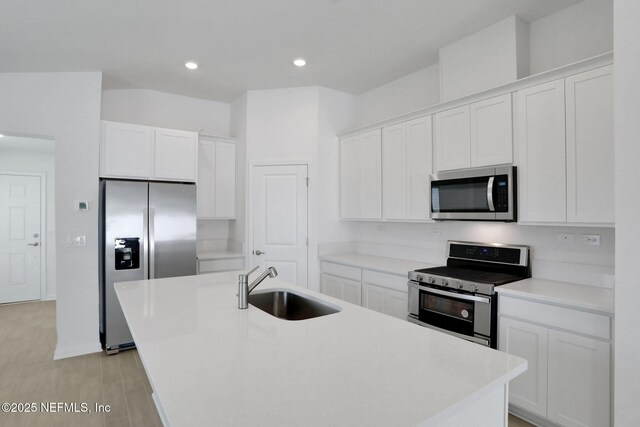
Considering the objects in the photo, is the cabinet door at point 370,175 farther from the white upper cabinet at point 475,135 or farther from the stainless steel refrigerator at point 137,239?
the stainless steel refrigerator at point 137,239

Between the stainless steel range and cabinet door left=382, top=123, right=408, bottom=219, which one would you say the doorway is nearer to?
cabinet door left=382, top=123, right=408, bottom=219

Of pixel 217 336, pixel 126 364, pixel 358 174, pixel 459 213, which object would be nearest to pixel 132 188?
pixel 126 364

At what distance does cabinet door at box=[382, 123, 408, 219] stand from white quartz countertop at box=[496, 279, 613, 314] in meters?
1.25

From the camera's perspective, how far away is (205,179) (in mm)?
4320

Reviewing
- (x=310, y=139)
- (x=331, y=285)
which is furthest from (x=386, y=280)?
(x=310, y=139)

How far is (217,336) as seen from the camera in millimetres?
1444

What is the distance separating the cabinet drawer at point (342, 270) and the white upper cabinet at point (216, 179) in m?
1.42

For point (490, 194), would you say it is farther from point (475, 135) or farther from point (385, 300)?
point (385, 300)

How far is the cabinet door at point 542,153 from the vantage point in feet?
7.53

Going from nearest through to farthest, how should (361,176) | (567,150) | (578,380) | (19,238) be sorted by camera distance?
(578,380) < (567,150) < (361,176) < (19,238)

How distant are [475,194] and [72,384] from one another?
142 inches

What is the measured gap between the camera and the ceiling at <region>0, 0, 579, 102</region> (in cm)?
248

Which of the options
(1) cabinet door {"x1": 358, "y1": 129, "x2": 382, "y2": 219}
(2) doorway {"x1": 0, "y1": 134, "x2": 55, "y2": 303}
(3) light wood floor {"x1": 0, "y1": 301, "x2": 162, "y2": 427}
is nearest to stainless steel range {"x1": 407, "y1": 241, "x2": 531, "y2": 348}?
(1) cabinet door {"x1": 358, "y1": 129, "x2": 382, "y2": 219}

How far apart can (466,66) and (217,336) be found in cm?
293
